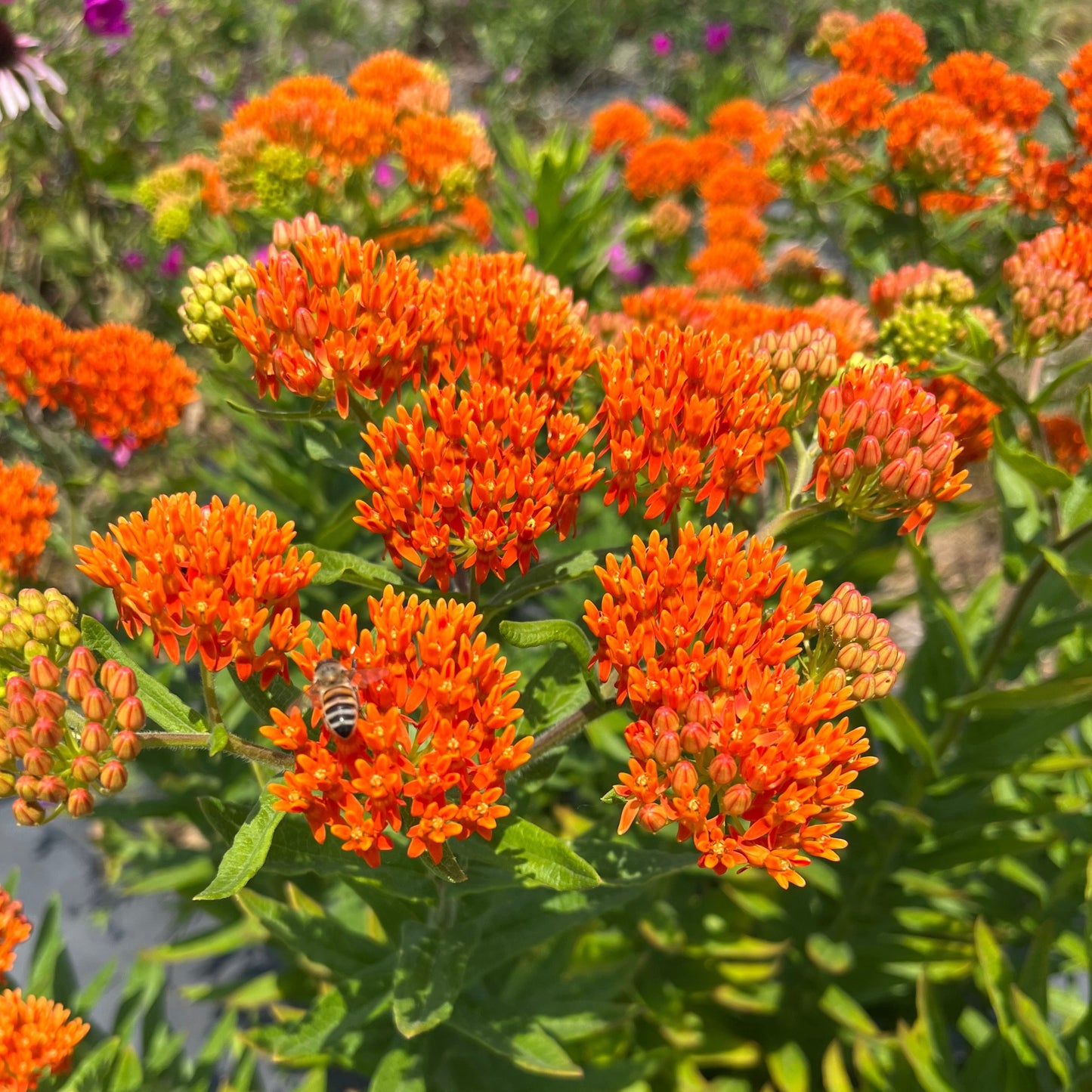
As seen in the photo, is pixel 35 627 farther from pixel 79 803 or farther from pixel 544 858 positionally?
pixel 544 858

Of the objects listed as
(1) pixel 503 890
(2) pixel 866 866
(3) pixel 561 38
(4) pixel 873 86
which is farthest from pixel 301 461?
(3) pixel 561 38

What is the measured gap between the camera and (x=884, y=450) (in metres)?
1.84

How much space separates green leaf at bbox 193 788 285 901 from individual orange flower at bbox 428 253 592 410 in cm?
100

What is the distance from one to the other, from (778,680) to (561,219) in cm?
269

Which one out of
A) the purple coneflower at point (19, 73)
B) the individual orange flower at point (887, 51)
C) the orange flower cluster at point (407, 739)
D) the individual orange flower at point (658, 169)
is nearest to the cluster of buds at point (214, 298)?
the orange flower cluster at point (407, 739)

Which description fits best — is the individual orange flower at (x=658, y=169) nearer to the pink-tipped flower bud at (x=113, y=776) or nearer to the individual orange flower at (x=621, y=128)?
A: the individual orange flower at (x=621, y=128)

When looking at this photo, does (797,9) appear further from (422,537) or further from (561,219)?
(422,537)

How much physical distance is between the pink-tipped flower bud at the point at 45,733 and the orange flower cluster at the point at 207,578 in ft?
0.68

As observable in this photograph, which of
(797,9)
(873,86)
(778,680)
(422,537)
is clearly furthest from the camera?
(797,9)

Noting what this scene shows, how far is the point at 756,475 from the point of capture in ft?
6.32

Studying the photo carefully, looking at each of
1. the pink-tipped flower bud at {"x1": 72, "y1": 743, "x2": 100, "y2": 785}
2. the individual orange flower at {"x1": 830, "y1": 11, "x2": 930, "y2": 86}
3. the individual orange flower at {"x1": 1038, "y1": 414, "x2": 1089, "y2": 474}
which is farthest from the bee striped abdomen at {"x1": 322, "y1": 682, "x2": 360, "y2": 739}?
the individual orange flower at {"x1": 830, "y1": 11, "x2": 930, "y2": 86}

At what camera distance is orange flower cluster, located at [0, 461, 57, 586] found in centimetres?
232

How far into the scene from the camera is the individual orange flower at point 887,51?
3906mm

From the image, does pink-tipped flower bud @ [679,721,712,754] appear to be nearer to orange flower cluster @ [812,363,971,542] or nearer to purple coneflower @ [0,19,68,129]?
orange flower cluster @ [812,363,971,542]
